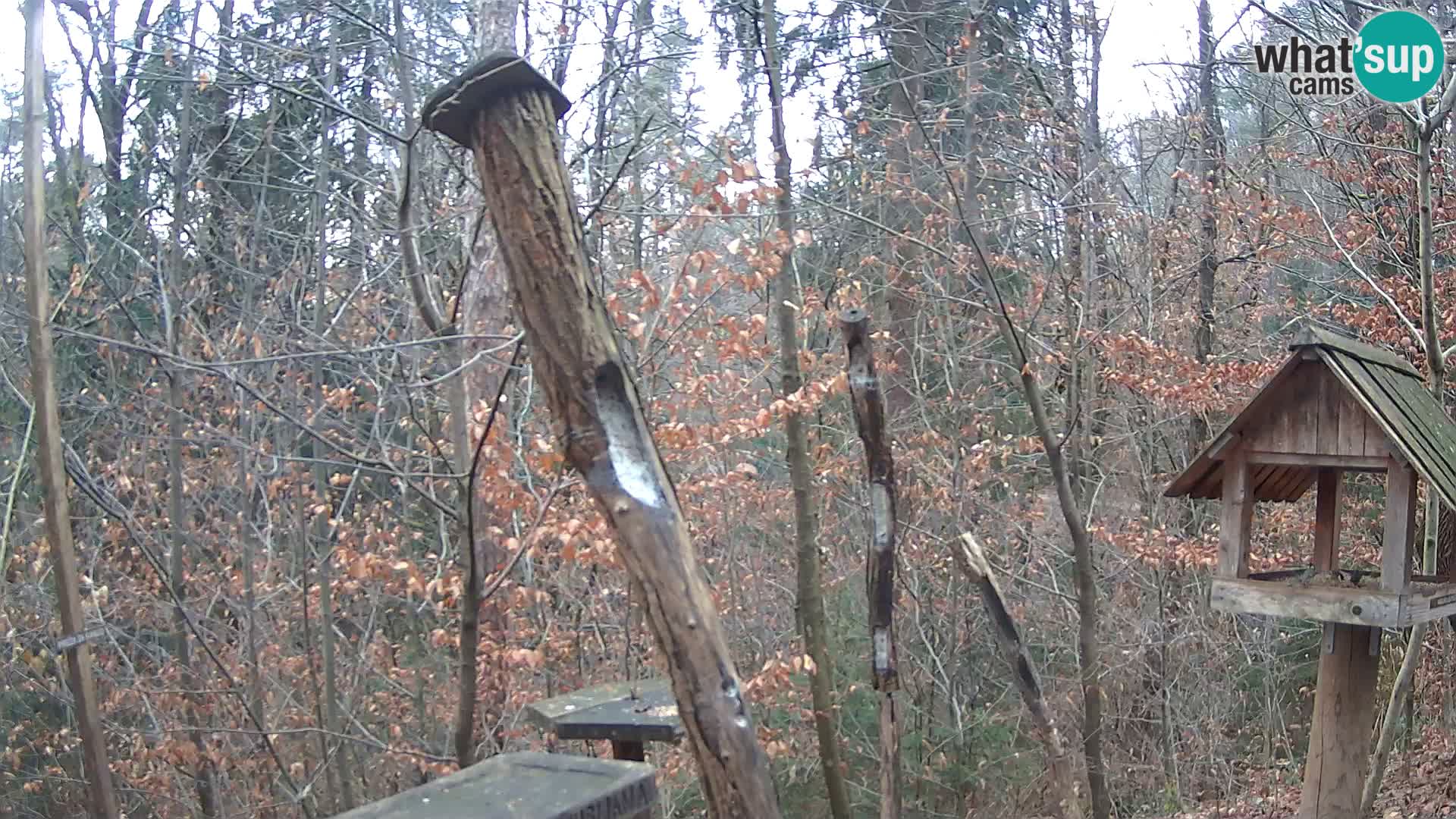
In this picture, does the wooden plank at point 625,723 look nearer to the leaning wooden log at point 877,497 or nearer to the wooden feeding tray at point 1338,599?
the leaning wooden log at point 877,497

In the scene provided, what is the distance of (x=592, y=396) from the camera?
3049mm

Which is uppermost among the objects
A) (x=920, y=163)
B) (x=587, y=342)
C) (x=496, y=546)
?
(x=920, y=163)

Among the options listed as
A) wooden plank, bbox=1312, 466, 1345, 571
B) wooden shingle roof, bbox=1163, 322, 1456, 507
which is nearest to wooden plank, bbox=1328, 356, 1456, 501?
wooden shingle roof, bbox=1163, 322, 1456, 507

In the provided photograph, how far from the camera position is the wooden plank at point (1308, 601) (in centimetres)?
378

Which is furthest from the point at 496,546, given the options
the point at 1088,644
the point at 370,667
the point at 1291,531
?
the point at 1291,531

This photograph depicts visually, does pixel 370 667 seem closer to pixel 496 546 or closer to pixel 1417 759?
pixel 496 546

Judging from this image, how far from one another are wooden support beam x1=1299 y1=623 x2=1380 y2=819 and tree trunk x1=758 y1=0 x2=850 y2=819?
11.6ft

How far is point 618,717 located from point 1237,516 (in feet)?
8.00

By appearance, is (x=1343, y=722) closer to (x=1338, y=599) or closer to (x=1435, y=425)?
(x=1338, y=599)

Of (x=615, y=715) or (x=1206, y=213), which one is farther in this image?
(x=1206, y=213)

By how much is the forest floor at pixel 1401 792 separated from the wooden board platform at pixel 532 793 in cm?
589

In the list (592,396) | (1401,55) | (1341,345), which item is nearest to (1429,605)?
(1341,345)

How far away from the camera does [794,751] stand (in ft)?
29.1

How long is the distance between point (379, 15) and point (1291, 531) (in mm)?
7707
